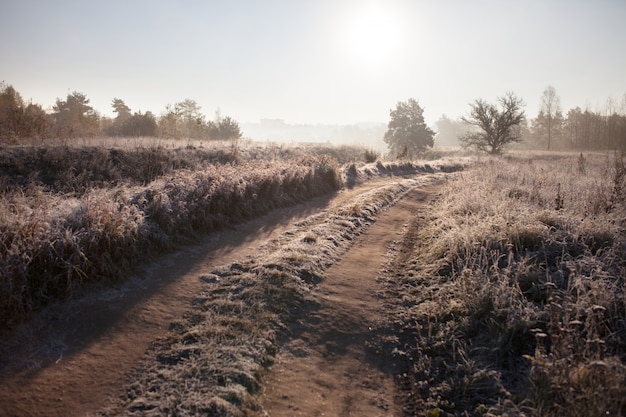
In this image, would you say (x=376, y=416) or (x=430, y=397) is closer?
(x=376, y=416)

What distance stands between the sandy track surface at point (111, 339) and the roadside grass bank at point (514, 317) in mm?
590

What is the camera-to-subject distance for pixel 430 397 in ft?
12.2

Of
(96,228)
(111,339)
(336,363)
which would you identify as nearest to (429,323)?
(336,363)

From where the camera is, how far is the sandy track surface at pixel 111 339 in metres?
3.42

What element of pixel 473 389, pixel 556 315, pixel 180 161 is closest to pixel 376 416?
pixel 473 389

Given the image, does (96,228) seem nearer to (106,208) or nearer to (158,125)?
(106,208)

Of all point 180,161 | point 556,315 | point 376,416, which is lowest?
point 376,416

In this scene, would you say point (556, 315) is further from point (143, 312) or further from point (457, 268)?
point (143, 312)

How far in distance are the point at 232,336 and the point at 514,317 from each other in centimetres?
360

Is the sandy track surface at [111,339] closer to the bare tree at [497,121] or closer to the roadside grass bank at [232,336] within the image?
the roadside grass bank at [232,336]

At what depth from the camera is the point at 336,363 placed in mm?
4219

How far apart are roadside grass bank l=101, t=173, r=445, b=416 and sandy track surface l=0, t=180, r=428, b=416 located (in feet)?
0.74

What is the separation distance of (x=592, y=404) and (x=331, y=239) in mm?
5750

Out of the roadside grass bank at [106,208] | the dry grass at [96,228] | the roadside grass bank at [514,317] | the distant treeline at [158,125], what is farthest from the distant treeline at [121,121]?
the roadside grass bank at [514,317]
